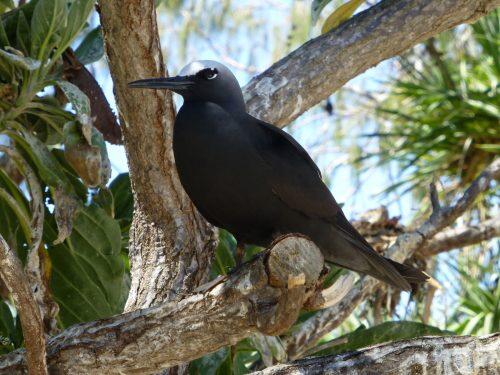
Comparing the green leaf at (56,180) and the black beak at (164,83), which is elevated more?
the black beak at (164,83)

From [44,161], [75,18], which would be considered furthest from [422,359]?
[75,18]

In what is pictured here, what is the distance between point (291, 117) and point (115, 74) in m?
0.91

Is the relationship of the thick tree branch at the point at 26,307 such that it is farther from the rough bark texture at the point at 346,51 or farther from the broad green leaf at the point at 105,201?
the rough bark texture at the point at 346,51

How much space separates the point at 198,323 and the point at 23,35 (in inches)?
67.6

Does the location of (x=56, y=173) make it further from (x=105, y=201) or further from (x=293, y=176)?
(x=293, y=176)

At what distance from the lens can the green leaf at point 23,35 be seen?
4018mm

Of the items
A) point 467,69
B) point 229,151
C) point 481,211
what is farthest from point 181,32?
point 229,151

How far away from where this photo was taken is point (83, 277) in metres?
4.14

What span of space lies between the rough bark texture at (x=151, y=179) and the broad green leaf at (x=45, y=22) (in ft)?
0.84

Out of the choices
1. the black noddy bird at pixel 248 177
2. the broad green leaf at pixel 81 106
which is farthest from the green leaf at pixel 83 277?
the black noddy bird at pixel 248 177

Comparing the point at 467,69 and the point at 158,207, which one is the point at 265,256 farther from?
the point at 467,69

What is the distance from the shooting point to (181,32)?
9930 millimetres

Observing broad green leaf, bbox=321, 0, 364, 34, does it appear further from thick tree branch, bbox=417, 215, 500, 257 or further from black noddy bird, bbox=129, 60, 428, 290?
thick tree branch, bbox=417, 215, 500, 257

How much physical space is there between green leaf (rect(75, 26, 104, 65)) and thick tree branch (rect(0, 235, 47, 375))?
1.66 meters
